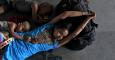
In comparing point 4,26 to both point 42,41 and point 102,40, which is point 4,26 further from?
point 102,40

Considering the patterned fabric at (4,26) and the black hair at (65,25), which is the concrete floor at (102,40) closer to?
the black hair at (65,25)

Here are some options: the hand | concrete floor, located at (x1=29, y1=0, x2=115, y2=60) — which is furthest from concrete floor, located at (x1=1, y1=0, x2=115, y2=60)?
the hand

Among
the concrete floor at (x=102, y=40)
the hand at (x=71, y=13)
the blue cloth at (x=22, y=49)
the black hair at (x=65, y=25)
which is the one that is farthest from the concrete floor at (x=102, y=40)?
the hand at (x=71, y=13)

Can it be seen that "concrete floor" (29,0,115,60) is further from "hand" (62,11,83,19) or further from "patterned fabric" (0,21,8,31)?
"patterned fabric" (0,21,8,31)

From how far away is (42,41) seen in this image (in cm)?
225

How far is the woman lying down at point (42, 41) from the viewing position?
2.19 m

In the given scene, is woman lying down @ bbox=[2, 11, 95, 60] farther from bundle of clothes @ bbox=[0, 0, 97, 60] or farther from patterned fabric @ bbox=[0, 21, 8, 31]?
patterned fabric @ bbox=[0, 21, 8, 31]

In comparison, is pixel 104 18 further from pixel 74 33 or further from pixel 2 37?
pixel 2 37

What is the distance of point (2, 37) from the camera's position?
7.18ft

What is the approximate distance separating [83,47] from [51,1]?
62 cm

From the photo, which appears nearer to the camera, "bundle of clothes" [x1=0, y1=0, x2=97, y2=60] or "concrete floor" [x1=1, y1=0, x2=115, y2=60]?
"bundle of clothes" [x1=0, y1=0, x2=97, y2=60]

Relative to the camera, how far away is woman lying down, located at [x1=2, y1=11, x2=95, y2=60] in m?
2.19

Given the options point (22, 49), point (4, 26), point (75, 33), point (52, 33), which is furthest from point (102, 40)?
point (4, 26)

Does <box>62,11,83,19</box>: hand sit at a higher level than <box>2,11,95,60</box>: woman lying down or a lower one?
higher
